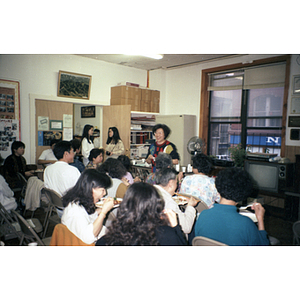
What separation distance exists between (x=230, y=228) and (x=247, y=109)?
4384mm

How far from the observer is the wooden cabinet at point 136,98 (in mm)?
5988

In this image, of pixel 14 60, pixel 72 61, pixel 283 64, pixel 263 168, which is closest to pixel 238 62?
pixel 283 64

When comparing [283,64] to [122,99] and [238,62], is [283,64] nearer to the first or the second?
[238,62]

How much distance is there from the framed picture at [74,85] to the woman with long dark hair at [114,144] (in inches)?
38.2

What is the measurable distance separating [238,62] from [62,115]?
3898 millimetres

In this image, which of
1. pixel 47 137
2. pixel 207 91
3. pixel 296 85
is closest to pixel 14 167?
pixel 47 137

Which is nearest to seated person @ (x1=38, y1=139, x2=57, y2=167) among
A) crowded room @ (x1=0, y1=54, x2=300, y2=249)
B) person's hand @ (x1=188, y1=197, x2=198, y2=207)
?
crowded room @ (x1=0, y1=54, x2=300, y2=249)

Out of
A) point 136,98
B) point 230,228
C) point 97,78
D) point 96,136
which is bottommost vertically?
point 230,228

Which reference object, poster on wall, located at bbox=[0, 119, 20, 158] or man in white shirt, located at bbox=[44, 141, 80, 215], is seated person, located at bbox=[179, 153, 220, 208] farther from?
poster on wall, located at bbox=[0, 119, 20, 158]

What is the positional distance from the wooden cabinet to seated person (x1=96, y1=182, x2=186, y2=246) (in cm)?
473

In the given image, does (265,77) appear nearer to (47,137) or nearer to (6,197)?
(47,137)

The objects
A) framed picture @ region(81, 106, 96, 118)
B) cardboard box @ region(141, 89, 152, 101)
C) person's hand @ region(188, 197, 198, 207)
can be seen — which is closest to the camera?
person's hand @ region(188, 197, 198, 207)

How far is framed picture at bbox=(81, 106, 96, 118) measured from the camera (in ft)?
21.6

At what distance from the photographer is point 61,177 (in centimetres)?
280
